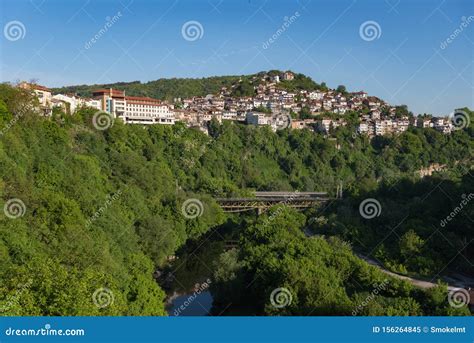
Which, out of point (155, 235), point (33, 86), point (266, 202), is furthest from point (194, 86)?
point (155, 235)

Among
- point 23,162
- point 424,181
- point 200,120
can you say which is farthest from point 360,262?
point 200,120

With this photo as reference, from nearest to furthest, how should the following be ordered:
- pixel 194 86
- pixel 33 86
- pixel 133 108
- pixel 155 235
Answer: pixel 155 235 < pixel 33 86 < pixel 133 108 < pixel 194 86

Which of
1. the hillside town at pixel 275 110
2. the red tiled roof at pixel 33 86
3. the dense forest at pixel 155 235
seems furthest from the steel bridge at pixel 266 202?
the hillside town at pixel 275 110

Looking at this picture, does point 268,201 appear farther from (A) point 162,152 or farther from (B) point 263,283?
(B) point 263,283

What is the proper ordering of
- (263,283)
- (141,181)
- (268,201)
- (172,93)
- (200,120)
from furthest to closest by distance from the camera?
(172,93)
(200,120)
(268,201)
(141,181)
(263,283)

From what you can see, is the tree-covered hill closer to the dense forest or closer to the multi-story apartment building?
the multi-story apartment building

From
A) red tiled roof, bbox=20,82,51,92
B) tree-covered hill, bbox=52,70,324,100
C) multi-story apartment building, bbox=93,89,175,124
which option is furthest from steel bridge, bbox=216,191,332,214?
tree-covered hill, bbox=52,70,324,100

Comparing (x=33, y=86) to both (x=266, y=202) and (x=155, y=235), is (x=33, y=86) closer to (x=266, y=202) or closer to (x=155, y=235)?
(x=155, y=235)
